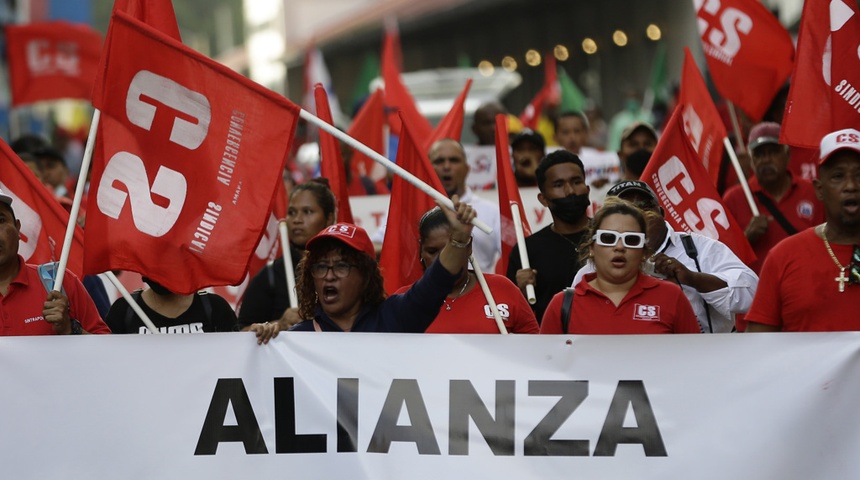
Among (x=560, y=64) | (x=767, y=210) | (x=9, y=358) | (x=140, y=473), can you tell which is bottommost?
(x=140, y=473)

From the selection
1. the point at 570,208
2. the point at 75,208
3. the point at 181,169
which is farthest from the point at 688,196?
the point at 75,208

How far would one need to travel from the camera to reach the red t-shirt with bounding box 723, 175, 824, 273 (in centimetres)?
898

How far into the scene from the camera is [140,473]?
586cm

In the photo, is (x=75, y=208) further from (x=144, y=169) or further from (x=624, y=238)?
(x=624, y=238)

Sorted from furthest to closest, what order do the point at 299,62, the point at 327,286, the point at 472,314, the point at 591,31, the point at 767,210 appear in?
the point at 299,62 → the point at 591,31 → the point at 767,210 → the point at 472,314 → the point at 327,286

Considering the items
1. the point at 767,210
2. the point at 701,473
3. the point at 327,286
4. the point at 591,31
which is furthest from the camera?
the point at 591,31

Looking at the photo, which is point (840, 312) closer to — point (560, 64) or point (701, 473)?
point (701, 473)

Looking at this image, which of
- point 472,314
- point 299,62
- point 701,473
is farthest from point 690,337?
point 299,62

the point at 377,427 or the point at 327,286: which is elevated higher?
the point at 327,286

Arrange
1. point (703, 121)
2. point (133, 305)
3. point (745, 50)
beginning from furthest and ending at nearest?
point (745, 50), point (703, 121), point (133, 305)

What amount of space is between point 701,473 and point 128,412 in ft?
7.33

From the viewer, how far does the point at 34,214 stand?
761cm

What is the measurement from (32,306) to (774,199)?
4782mm

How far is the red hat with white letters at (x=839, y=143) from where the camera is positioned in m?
6.13
